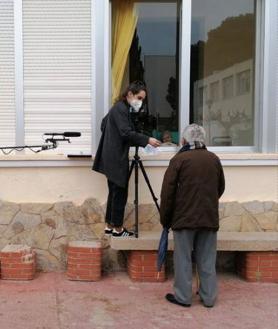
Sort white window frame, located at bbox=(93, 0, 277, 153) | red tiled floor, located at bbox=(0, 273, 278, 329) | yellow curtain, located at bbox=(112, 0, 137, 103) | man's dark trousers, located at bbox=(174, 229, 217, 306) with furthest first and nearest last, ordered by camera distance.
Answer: yellow curtain, located at bbox=(112, 0, 137, 103) < white window frame, located at bbox=(93, 0, 277, 153) < man's dark trousers, located at bbox=(174, 229, 217, 306) < red tiled floor, located at bbox=(0, 273, 278, 329)

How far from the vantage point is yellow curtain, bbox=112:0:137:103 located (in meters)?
6.17

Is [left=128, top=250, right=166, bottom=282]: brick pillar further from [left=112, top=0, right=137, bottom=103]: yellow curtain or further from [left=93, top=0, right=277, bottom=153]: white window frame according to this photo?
[left=112, top=0, right=137, bottom=103]: yellow curtain

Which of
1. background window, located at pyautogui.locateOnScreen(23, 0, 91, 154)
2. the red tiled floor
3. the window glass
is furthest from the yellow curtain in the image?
the red tiled floor

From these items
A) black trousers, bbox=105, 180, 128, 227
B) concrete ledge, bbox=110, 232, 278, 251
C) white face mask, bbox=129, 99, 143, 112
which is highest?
white face mask, bbox=129, 99, 143, 112

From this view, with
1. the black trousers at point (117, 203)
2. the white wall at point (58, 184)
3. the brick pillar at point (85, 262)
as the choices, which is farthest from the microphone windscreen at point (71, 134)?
the brick pillar at point (85, 262)

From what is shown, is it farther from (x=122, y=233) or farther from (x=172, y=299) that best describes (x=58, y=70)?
(x=172, y=299)

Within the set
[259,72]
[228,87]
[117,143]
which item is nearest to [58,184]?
[117,143]

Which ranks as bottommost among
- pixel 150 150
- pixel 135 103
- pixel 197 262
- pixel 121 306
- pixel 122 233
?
pixel 121 306

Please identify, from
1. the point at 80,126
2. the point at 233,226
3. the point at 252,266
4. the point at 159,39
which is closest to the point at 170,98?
the point at 159,39

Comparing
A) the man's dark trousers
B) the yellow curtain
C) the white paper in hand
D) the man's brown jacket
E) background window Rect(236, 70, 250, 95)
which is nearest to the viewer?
the man's brown jacket

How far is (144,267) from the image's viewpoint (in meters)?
5.64

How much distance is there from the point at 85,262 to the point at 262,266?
190 cm

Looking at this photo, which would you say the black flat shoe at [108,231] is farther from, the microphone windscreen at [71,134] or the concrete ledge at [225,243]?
the microphone windscreen at [71,134]

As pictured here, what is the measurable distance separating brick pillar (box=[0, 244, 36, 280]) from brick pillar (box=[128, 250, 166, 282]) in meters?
1.09
